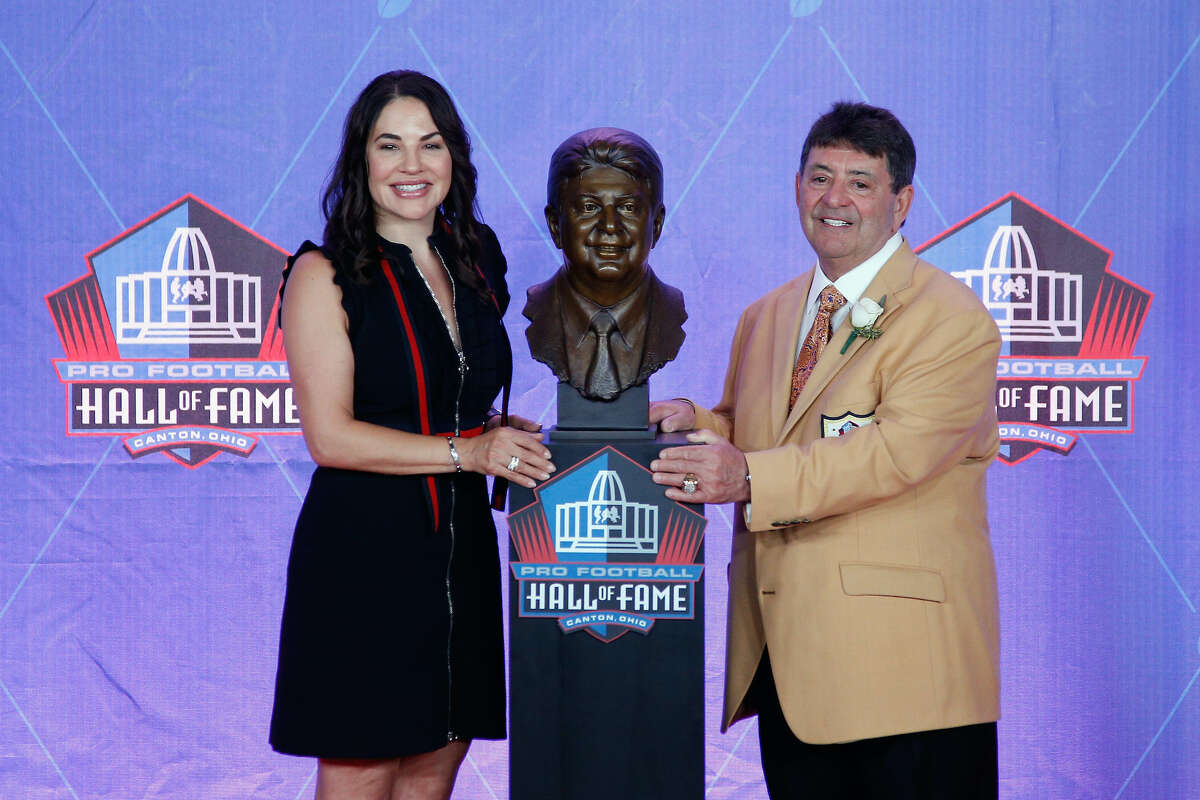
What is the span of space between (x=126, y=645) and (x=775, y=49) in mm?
2848

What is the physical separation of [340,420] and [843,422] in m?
0.99

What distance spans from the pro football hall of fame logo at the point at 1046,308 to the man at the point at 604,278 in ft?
5.02

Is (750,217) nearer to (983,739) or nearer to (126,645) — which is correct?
(983,739)

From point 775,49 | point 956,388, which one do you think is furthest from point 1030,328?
point 956,388

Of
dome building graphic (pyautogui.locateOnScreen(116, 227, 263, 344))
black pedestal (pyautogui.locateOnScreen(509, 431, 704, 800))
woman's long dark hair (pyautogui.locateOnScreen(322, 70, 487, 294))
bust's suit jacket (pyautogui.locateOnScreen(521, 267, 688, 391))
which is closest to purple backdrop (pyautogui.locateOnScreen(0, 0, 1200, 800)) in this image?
dome building graphic (pyautogui.locateOnScreen(116, 227, 263, 344))

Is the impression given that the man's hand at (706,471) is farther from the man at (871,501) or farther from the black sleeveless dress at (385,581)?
the black sleeveless dress at (385,581)

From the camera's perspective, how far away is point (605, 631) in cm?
215

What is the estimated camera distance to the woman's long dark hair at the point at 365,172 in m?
2.11

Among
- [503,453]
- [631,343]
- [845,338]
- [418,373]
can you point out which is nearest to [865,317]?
[845,338]

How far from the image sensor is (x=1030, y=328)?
3479 millimetres

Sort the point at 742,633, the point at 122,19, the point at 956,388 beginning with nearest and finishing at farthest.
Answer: the point at 956,388 → the point at 742,633 → the point at 122,19

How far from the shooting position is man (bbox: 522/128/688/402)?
7.12 feet

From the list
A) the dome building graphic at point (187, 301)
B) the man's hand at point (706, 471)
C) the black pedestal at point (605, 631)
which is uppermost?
the dome building graphic at point (187, 301)

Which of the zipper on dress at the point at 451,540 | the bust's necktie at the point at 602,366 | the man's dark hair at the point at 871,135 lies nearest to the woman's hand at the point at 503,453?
the zipper on dress at the point at 451,540
